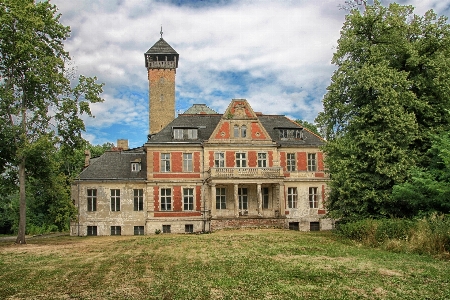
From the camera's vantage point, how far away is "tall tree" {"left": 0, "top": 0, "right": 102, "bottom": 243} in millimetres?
24531

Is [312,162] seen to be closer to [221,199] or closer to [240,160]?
[240,160]

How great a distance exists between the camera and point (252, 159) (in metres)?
37.5

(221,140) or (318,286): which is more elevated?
(221,140)

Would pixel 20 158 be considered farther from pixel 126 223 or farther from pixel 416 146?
pixel 416 146

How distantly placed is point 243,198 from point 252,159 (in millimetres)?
3518

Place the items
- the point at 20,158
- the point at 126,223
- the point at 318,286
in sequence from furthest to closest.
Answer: the point at 126,223
the point at 20,158
the point at 318,286

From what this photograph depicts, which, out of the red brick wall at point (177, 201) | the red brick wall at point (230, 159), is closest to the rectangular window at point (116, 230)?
the red brick wall at point (177, 201)

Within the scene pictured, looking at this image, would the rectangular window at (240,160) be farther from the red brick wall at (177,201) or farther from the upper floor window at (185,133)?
the red brick wall at (177,201)

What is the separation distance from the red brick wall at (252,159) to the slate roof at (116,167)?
30.6 ft

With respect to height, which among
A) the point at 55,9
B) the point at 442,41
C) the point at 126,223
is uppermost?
the point at 55,9

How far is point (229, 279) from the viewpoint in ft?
39.3

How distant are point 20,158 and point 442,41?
25.0 m

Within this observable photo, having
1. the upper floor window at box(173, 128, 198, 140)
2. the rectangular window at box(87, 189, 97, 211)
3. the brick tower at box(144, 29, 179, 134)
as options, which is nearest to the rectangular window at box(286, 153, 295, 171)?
the upper floor window at box(173, 128, 198, 140)

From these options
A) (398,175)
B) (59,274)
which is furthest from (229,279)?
(398,175)
